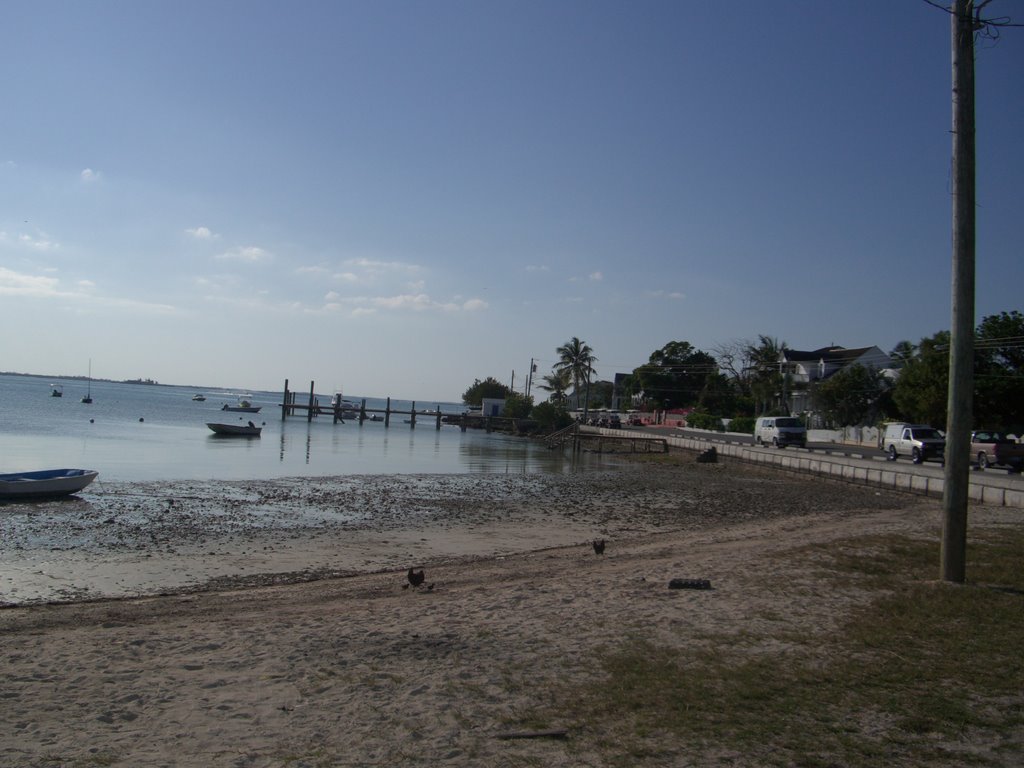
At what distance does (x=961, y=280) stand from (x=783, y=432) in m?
42.9

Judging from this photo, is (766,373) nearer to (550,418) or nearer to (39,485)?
(550,418)

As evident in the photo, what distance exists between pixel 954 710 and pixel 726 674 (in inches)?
68.8

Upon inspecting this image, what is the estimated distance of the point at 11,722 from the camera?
19.8 feet

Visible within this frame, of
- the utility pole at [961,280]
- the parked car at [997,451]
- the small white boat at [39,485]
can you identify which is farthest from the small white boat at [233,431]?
the utility pole at [961,280]

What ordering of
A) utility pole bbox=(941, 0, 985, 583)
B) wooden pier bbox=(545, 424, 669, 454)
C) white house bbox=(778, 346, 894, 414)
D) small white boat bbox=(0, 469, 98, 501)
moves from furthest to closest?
white house bbox=(778, 346, 894, 414) → wooden pier bbox=(545, 424, 669, 454) → small white boat bbox=(0, 469, 98, 501) → utility pole bbox=(941, 0, 985, 583)

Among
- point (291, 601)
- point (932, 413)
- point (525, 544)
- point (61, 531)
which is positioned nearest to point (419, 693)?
point (291, 601)

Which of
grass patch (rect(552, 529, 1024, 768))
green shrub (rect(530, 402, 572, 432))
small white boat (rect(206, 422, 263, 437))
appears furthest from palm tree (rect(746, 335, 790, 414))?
grass patch (rect(552, 529, 1024, 768))

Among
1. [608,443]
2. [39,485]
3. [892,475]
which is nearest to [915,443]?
[892,475]

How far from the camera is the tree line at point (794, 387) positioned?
47.6 m

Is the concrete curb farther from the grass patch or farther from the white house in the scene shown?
the white house

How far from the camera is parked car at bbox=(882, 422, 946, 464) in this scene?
38.0 metres

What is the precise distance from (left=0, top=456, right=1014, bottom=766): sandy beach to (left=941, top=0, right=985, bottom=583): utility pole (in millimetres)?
1762

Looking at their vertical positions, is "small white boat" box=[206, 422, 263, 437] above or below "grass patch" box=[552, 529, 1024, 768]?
below

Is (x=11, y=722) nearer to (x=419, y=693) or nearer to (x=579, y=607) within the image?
(x=419, y=693)
